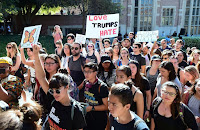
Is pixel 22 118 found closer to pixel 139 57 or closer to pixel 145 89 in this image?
pixel 145 89

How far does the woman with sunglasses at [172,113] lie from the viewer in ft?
6.66

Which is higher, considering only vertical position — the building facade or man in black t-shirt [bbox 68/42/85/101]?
the building facade

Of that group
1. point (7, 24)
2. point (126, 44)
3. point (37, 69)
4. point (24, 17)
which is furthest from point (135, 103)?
point (7, 24)

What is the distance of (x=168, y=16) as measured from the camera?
23141 millimetres

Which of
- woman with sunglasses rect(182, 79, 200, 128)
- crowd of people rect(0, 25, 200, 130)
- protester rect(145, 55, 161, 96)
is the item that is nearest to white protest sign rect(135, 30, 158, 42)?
protester rect(145, 55, 161, 96)

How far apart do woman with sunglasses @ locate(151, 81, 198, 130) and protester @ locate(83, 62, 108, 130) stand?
2.35ft

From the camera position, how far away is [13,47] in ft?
13.8

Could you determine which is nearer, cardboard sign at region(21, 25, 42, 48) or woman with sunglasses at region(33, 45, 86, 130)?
woman with sunglasses at region(33, 45, 86, 130)

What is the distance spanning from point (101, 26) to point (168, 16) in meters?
20.5

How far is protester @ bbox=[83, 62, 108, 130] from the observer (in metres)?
2.40

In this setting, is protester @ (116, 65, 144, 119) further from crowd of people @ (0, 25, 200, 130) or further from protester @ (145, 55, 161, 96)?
protester @ (145, 55, 161, 96)

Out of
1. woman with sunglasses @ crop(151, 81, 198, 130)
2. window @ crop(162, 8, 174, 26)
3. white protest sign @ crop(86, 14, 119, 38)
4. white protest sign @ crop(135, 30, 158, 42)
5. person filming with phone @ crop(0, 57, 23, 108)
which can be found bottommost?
woman with sunglasses @ crop(151, 81, 198, 130)

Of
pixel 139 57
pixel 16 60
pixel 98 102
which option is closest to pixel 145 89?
pixel 98 102

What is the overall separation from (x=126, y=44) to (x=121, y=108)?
15.8 ft
